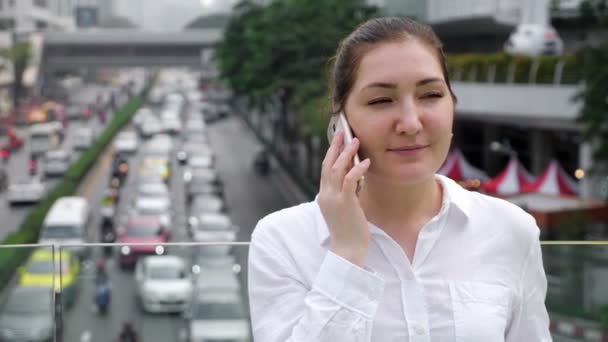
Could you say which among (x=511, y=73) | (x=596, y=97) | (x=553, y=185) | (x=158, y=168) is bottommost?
(x=158, y=168)

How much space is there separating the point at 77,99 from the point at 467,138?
60.5 m

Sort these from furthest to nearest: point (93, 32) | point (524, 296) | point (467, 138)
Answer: point (93, 32) → point (467, 138) → point (524, 296)

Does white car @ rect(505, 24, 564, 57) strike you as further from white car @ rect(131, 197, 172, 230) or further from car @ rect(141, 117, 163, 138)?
car @ rect(141, 117, 163, 138)

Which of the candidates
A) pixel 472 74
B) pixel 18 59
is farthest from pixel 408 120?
pixel 18 59

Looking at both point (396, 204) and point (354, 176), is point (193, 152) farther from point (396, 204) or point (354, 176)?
point (354, 176)

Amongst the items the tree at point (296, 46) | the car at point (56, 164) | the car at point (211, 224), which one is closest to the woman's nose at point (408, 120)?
the car at point (211, 224)

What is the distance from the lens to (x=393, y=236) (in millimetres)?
2172

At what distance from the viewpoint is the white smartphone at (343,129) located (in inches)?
81.7

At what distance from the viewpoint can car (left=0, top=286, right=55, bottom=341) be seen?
3549mm

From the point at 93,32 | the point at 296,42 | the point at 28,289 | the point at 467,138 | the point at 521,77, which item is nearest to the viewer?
the point at 28,289

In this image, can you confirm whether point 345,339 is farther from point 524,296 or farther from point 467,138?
point 467,138

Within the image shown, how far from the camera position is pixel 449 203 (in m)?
2.20

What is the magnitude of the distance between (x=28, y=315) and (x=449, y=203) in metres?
2.18

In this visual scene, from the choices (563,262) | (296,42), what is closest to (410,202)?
(563,262)
